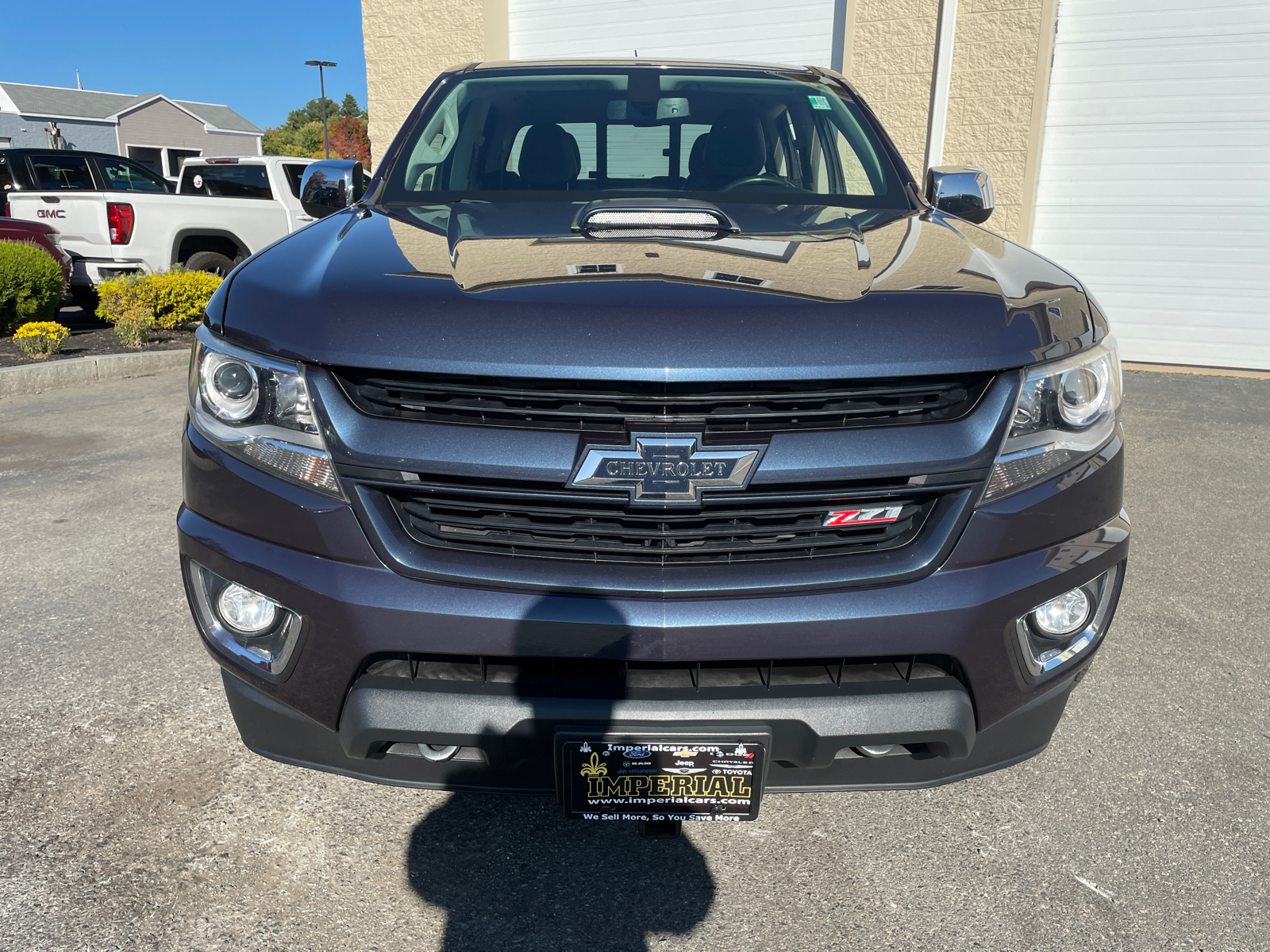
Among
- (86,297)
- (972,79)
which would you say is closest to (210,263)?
(86,297)

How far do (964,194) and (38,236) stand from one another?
9272mm

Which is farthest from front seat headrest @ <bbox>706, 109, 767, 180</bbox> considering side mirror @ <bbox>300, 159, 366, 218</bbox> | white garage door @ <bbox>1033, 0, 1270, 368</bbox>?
white garage door @ <bbox>1033, 0, 1270, 368</bbox>

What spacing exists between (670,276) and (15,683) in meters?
2.47

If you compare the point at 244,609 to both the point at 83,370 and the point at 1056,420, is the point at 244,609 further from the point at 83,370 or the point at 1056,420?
the point at 83,370

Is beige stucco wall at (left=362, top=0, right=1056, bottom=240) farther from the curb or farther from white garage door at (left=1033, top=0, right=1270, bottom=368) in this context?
the curb

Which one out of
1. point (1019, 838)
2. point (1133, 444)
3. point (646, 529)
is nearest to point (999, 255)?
point (646, 529)

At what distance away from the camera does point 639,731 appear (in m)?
1.73

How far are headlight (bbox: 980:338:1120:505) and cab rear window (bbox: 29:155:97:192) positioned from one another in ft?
40.0

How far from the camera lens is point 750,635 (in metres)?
1.72

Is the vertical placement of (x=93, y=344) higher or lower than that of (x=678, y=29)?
lower

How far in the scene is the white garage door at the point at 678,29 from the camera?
964 cm

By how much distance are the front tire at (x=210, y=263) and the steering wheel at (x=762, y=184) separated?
8.38 meters

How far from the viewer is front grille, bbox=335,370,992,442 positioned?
5.65ft

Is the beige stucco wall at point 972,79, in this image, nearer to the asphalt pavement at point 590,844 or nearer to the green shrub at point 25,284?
the asphalt pavement at point 590,844
